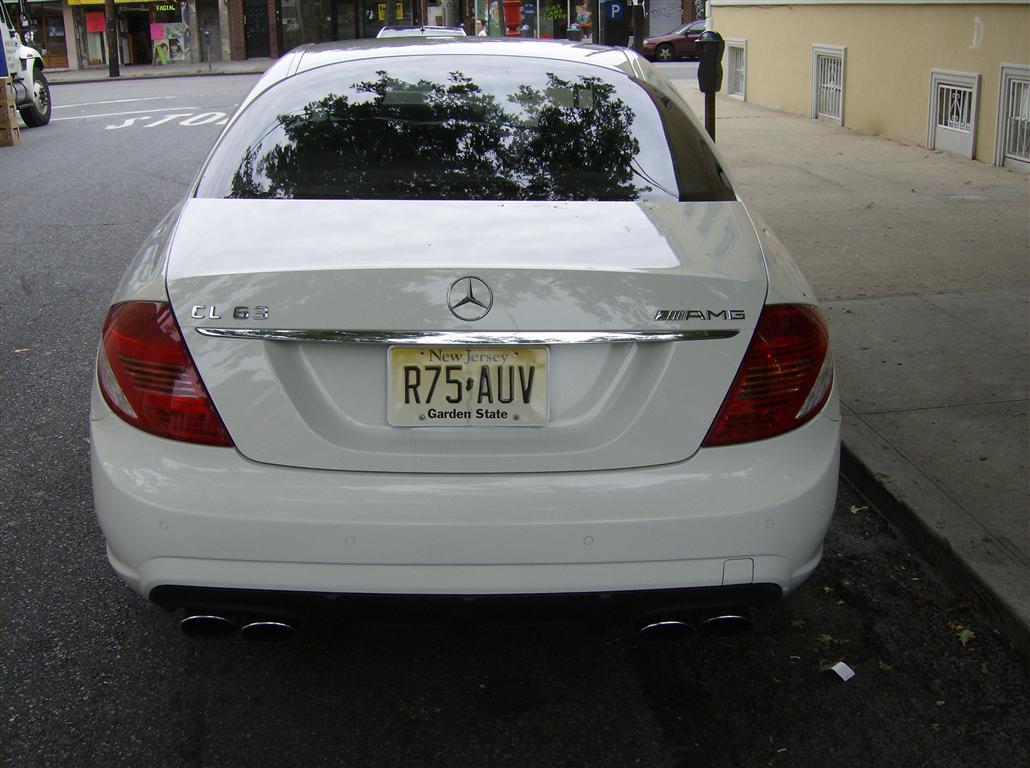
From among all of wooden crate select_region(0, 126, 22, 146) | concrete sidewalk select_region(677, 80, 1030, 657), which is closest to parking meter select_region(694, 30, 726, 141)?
concrete sidewalk select_region(677, 80, 1030, 657)

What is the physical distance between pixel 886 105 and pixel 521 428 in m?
12.5

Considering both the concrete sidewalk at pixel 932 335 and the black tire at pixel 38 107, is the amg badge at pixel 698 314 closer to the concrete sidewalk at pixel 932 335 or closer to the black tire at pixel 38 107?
the concrete sidewalk at pixel 932 335

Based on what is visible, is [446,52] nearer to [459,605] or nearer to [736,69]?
[459,605]

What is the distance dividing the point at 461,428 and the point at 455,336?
0.22 m

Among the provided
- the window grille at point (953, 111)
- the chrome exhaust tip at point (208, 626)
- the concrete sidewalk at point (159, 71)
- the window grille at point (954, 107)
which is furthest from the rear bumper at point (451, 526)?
A: the concrete sidewalk at point (159, 71)

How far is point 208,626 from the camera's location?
9.47 ft

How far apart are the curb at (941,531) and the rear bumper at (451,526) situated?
1.21 meters

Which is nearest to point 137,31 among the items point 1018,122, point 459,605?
point 1018,122

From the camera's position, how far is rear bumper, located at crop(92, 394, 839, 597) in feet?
8.86

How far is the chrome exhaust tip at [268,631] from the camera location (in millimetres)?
2859

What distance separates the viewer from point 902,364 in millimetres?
5801

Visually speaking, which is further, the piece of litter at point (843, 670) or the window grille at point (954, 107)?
the window grille at point (954, 107)

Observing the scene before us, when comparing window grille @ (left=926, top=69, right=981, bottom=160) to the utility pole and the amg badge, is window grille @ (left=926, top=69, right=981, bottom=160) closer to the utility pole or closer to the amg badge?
the amg badge

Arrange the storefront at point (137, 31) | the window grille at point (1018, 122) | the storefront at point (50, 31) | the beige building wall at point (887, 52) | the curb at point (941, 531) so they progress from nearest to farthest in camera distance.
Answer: the curb at point (941, 531), the window grille at point (1018, 122), the beige building wall at point (887, 52), the storefront at point (137, 31), the storefront at point (50, 31)
